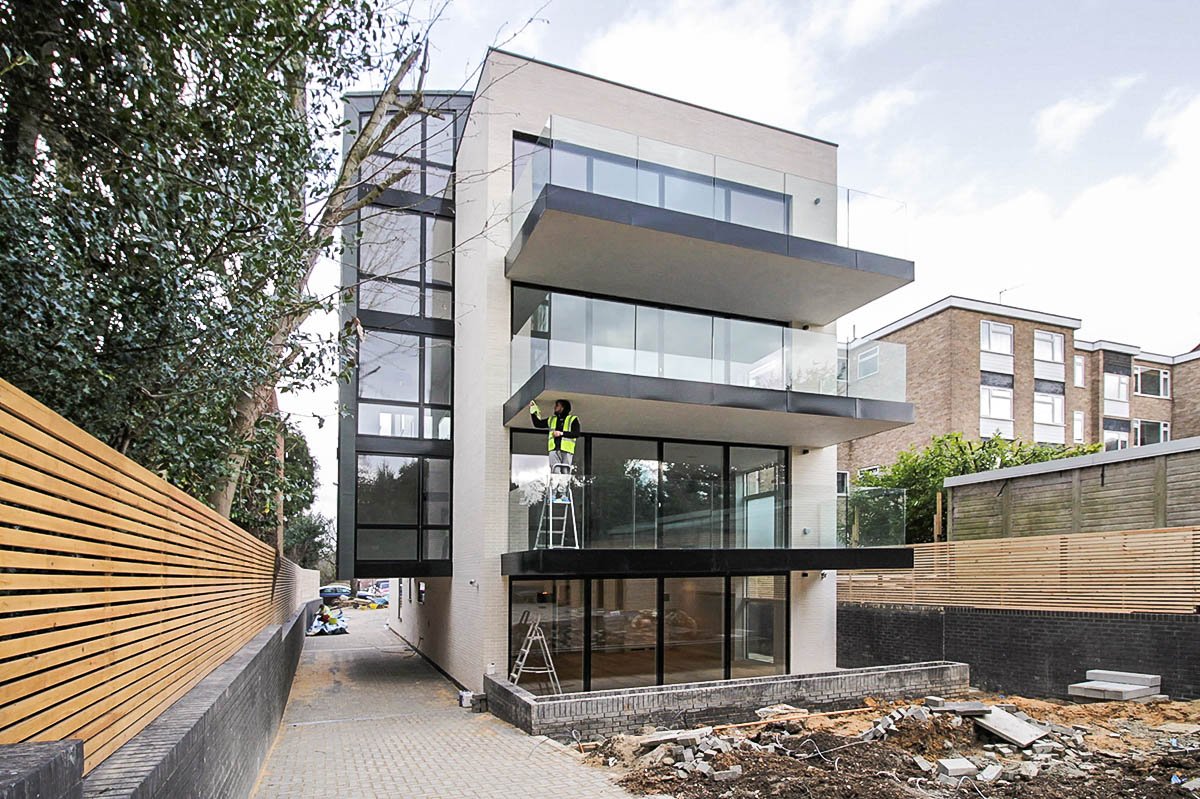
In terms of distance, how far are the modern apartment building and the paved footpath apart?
140cm

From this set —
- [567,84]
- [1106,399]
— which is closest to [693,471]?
[567,84]

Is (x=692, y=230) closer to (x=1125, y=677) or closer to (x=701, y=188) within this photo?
(x=701, y=188)

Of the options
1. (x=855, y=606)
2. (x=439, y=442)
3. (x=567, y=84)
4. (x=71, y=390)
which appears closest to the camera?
(x=71, y=390)

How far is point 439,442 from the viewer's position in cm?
1656

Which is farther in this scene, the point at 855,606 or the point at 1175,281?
the point at 1175,281

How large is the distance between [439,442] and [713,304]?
6.35m

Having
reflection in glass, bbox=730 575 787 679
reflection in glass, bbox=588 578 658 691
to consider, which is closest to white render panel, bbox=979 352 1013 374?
reflection in glass, bbox=730 575 787 679

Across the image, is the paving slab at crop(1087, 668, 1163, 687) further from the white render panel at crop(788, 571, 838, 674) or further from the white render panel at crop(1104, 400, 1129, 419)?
the white render panel at crop(1104, 400, 1129, 419)

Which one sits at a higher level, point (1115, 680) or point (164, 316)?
point (164, 316)

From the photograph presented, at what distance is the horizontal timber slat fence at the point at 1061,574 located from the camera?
41.3 ft

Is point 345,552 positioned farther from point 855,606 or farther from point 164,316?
point 855,606

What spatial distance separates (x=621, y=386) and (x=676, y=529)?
8.61ft

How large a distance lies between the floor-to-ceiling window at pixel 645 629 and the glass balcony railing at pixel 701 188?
21.6 ft

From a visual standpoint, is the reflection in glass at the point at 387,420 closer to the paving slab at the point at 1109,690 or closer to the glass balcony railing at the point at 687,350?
the glass balcony railing at the point at 687,350
